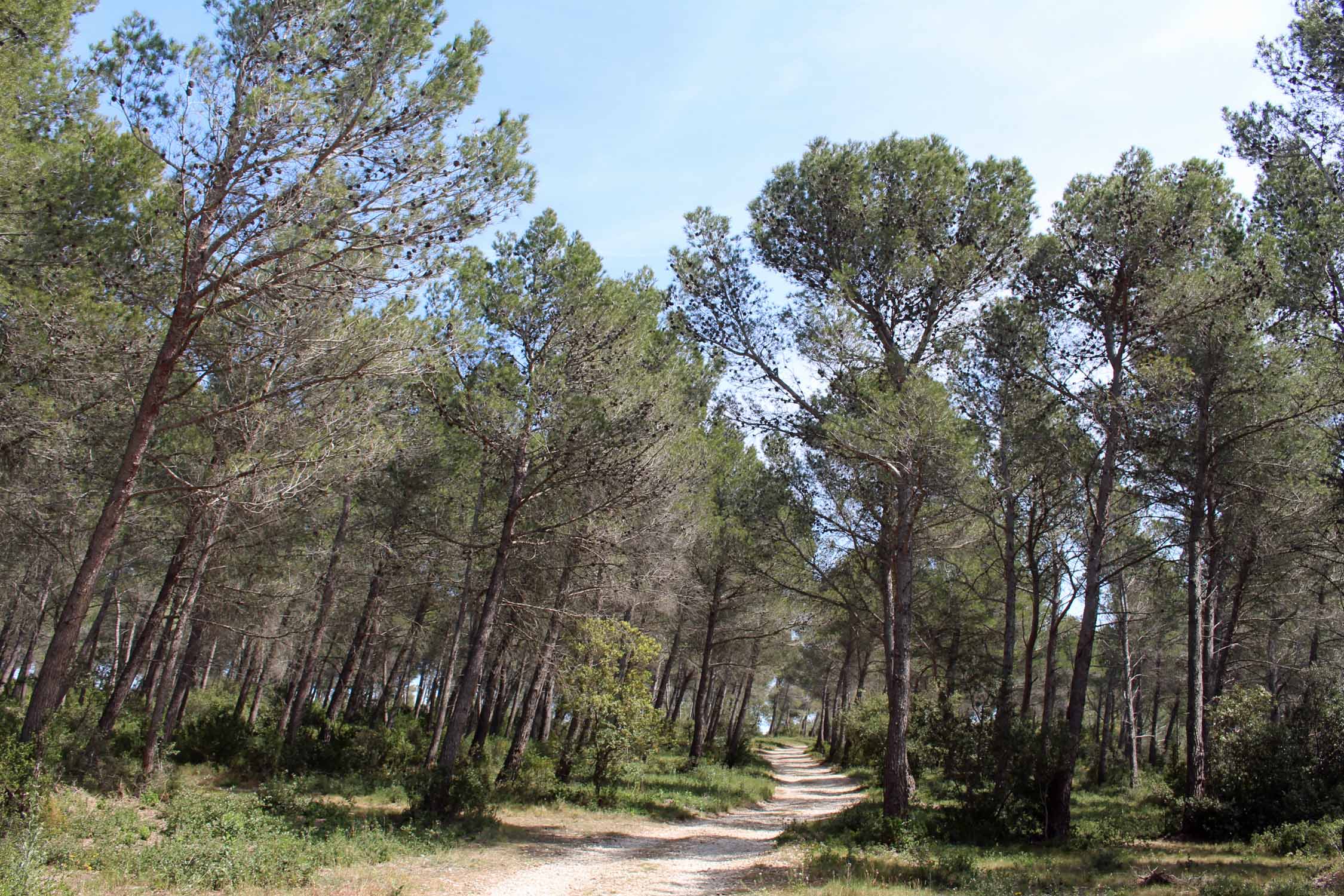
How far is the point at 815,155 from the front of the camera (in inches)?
546

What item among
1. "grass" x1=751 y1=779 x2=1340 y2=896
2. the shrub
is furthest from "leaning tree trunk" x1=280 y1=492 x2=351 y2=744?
the shrub

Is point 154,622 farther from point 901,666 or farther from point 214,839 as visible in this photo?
point 901,666

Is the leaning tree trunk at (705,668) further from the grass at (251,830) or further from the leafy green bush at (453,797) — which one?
the leafy green bush at (453,797)

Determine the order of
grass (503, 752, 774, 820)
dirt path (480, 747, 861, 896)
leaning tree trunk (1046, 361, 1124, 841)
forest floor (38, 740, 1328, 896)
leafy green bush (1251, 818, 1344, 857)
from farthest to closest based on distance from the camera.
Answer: grass (503, 752, 774, 820) < leaning tree trunk (1046, 361, 1124, 841) < leafy green bush (1251, 818, 1344, 857) < dirt path (480, 747, 861, 896) < forest floor (38, 740, 1328, 896)

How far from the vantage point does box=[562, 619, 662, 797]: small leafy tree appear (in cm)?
1566

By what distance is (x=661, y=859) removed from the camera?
39.3 ft

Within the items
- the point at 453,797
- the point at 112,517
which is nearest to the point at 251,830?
the point at 453,797

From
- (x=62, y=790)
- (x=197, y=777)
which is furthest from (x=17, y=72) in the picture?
(x=197, y=777)

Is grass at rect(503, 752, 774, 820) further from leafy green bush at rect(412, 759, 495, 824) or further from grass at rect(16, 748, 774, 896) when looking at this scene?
leafy green bush at rect(412, 759, 495, 824)

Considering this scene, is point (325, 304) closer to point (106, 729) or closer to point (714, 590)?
point (106, 729)

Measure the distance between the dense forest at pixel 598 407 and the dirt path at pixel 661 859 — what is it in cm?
230

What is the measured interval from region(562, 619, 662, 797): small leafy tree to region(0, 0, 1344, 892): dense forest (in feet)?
0.35

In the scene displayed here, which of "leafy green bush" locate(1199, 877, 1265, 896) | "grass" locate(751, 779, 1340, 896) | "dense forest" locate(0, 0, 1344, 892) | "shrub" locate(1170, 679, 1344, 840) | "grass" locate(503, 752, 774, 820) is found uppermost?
"dense forest" locate(0, 0, 1344, 892)

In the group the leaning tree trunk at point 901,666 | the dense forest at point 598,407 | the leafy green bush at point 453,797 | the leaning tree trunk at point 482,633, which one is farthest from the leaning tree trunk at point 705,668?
the leaning tree trunk at point 482,633
